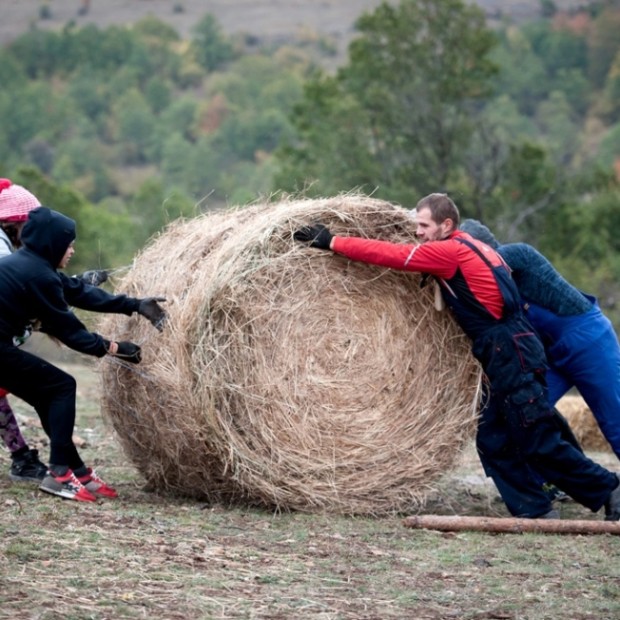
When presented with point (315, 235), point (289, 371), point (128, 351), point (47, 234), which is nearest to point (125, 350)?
point (128, 351)

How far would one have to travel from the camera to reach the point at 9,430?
7.85 meters

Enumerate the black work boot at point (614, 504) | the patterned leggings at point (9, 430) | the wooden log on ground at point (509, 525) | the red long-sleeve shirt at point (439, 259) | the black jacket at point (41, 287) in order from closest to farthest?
the black jacket at point (41, 287) → the wooden log on ground at point (509, 525) → the red long-sleeve shirt at point (439, 259) → the black work boot at point (614, 504) → the patterned leggings at point (9, 430)

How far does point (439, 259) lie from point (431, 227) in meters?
0.30

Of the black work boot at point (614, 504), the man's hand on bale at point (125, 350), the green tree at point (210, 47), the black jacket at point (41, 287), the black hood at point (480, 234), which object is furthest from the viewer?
the green tree at point (210, 47)

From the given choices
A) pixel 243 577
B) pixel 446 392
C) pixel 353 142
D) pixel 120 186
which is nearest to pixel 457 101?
pixel 353 142

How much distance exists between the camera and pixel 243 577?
5637 millimetres

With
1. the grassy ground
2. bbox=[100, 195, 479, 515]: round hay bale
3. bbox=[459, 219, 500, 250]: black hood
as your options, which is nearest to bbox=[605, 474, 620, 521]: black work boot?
the grassy ground

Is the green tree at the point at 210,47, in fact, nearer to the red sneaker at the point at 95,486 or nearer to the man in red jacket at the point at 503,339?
the man in red jacket at the point at 503,339

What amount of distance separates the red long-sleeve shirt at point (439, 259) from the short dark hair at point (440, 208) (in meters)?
0.20

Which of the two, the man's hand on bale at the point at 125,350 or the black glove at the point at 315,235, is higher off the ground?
the black glove at the point at 315,235

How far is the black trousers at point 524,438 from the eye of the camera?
7.50 meters

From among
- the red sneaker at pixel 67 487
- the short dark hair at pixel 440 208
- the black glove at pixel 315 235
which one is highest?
the short dark hair at pixel 440 208

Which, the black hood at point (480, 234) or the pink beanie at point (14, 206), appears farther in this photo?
the black hood at point (480, 234)

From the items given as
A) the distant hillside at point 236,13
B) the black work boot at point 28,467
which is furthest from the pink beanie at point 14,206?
the distant hillside at point 236,13
